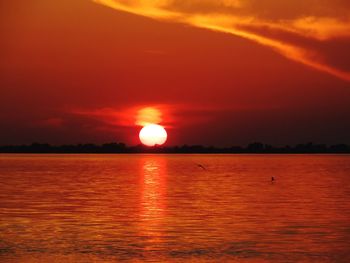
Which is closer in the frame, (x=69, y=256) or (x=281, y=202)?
(x=69, y=256)

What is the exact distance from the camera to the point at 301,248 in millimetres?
32188

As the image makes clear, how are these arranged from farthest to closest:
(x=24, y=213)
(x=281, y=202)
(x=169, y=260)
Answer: (x=281, y=202), (x=24, y=213), (x=169, y=260)

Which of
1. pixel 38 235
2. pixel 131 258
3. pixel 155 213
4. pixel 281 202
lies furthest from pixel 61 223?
pixel 281 202

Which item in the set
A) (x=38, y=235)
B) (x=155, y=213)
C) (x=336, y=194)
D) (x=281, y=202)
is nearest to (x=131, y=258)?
(x=38, y=235)

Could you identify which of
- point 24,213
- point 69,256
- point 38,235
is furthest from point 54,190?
point 69,256

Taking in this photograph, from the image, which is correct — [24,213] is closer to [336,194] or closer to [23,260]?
[23,260]

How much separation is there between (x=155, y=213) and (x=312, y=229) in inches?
499

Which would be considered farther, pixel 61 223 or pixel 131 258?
pixel 61 223

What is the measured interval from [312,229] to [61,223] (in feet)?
47.8

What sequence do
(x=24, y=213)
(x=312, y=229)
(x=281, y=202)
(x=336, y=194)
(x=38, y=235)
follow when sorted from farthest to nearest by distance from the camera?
1. (x=336, y=194)
2. (x=281, y=202)
3. (x=24, y=213)
4. (x=312, y=229)
5. (x=38, y=235)

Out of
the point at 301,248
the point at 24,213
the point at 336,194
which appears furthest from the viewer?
the point at 336,194

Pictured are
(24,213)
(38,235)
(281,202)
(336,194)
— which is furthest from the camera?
(336,194)

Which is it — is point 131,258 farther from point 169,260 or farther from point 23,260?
point 23,260

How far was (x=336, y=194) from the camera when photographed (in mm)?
66875
